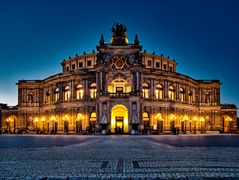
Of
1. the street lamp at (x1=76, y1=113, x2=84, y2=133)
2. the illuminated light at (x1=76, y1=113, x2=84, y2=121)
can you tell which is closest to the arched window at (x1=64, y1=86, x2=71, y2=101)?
the illuminated light at (x1=76, y1=113, x2=84, y2=121)

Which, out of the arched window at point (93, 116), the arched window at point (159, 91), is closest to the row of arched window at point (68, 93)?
the arched window at point (93, 116)

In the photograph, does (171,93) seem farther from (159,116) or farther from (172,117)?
(159,116)

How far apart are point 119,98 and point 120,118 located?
530 cm

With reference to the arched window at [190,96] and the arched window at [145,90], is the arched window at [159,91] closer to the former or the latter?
the arched window at [145,90]

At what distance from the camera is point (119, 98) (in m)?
62.6

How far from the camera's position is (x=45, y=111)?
82.1 metres

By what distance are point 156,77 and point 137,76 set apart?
8480mm

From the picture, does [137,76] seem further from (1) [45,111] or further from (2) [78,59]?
(1) [45,111]

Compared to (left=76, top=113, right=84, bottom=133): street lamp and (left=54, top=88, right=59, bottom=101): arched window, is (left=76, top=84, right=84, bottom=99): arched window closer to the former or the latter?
(left=76, top=113, right=84, bottom=133): street lamp

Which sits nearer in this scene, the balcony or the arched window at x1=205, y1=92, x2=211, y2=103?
the balcony

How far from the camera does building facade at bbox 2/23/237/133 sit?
64156mm

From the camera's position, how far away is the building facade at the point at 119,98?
64.2m

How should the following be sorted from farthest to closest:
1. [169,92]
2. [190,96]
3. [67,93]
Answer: [190,96] → [67,93] → [169,92]

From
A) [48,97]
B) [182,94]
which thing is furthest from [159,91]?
[48,97]
